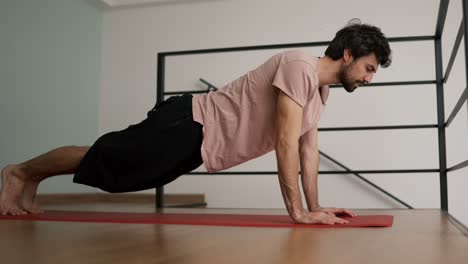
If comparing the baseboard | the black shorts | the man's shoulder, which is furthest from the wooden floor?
the baseboard

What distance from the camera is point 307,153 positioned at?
1768 mm

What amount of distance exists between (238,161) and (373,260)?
907 mm

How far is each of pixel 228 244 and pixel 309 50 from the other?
3.31 m

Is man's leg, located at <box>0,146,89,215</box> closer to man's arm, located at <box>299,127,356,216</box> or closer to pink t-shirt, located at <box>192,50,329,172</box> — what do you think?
pink t-shirt, located at <box>192,50,329,172</box>

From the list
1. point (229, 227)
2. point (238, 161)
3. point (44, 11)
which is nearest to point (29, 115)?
point (44, 11)

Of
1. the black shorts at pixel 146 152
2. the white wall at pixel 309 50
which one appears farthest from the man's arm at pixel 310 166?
the white wall at pixel 309 50

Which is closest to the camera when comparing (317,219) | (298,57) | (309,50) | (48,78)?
(317,219)

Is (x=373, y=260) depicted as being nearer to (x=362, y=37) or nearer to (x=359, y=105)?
(x=362, y=37)

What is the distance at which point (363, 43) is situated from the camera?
1.51 metres

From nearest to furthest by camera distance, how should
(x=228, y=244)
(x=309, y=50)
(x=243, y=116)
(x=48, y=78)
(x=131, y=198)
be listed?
(x=228, y=244), (x=243, y=116), (x=48, y=78), (x=309, y=50), (x=131, y=198)

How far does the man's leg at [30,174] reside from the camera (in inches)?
64.7

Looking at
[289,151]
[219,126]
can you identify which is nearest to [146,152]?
[219,126]

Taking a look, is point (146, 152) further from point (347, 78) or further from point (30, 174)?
point (347, 78)

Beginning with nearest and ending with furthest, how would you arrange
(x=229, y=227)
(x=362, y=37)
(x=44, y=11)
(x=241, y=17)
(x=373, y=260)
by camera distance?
(x=373, y=260)
(x=229, y=227)
(x=362, y=37)
(x=44, y=11)
(x=241, y=17)
